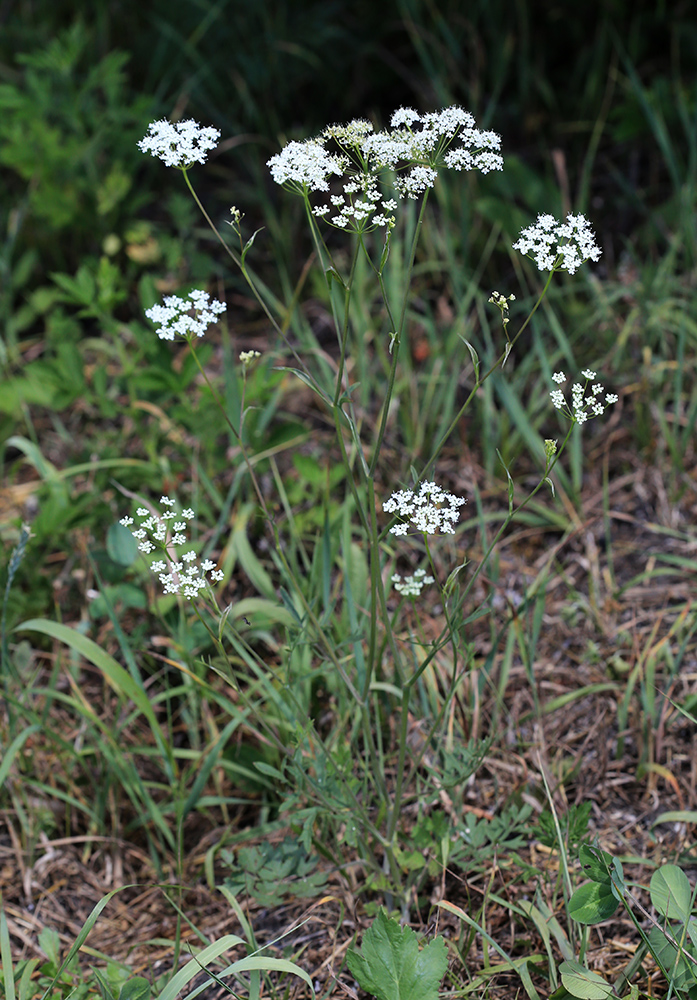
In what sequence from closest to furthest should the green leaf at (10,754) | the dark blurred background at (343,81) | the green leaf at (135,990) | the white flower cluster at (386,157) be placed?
the white flower cluster at (386,157) < the green leaf at (135,990) < the green leaf at (10,754) < the dark blurred background at (343,81)

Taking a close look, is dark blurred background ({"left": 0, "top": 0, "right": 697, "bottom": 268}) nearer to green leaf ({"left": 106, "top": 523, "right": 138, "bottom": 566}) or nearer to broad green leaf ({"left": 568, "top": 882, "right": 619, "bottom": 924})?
green leaf ({"left": 106, "top": 523, "right": 138, "bottom": 566})

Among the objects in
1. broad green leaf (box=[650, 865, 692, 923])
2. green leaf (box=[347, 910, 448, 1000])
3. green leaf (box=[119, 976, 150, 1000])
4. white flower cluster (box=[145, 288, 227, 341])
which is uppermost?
white flower cluster (box=[145, 288, 227, 341])

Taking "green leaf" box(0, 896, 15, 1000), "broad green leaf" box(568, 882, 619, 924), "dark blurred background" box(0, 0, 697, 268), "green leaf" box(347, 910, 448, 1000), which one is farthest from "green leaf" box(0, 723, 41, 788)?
"dark blurred background" box(0, 0, 697, 268)

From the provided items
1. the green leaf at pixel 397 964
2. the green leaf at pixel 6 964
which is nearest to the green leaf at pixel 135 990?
the green leaf at pixel 6 964

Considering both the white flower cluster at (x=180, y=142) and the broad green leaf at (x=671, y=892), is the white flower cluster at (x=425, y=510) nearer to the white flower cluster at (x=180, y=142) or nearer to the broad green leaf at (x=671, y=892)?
the white flower cluster at (x=180, y=142)

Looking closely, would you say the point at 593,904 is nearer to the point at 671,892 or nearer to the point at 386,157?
the point at 671,892

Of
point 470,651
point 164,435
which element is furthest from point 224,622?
point 164,435

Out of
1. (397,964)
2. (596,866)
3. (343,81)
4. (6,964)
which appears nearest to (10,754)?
(6,964)

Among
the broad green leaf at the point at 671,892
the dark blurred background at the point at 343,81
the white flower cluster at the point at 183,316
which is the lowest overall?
the broad green leaf at the point at 671,892
